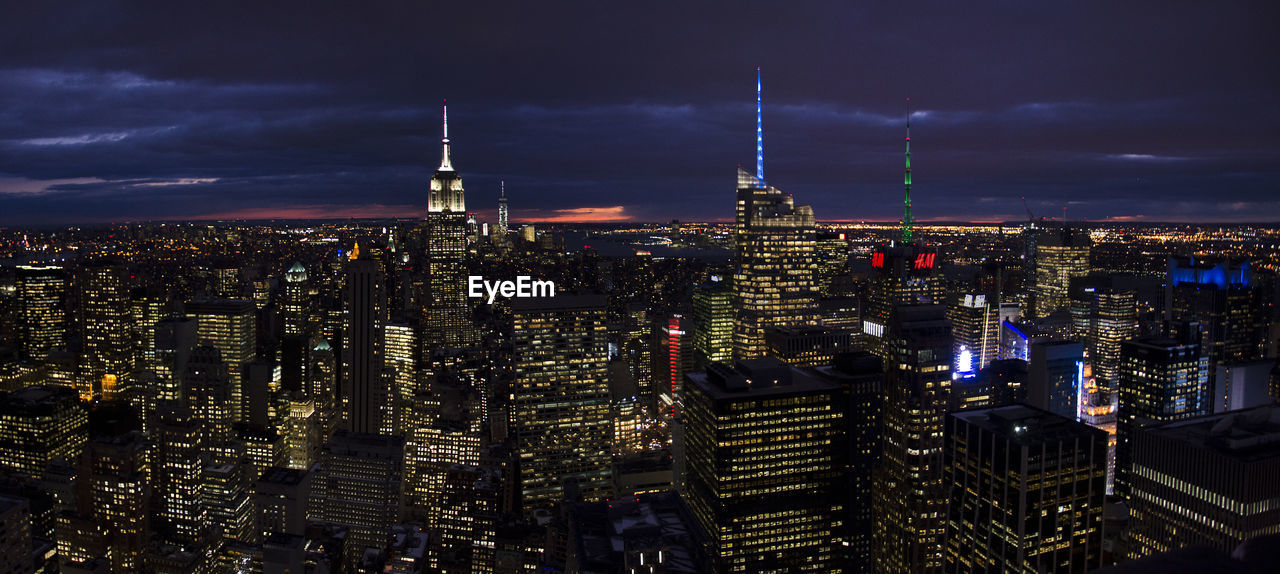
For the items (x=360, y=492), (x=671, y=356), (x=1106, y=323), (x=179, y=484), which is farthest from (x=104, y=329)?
(x=1106, y=323)

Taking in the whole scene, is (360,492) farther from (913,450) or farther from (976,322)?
(976,322)

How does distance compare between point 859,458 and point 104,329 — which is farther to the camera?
point 104,329

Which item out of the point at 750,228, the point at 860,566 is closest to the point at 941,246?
the point at 750,228

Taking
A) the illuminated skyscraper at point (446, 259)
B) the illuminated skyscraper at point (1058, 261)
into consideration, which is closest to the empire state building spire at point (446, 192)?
the illuminated skyscraper at point (446, 259)

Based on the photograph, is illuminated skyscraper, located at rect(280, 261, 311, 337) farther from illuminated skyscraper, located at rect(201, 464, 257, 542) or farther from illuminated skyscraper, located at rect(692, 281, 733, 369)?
illuminated skyscraper, located at rect(692, 281, 733, 369)

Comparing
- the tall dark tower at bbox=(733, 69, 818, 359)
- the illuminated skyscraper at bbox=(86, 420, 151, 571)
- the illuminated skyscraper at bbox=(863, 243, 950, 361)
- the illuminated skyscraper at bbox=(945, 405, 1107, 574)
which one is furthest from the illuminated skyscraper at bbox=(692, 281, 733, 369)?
the illuminated skyscraper at bbox=(86, 420, 151, 571)

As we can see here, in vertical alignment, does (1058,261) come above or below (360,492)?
above

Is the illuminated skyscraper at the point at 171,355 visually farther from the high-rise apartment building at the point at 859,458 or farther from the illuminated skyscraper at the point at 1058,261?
the illuminated skyscraper at the point at 1058,261
